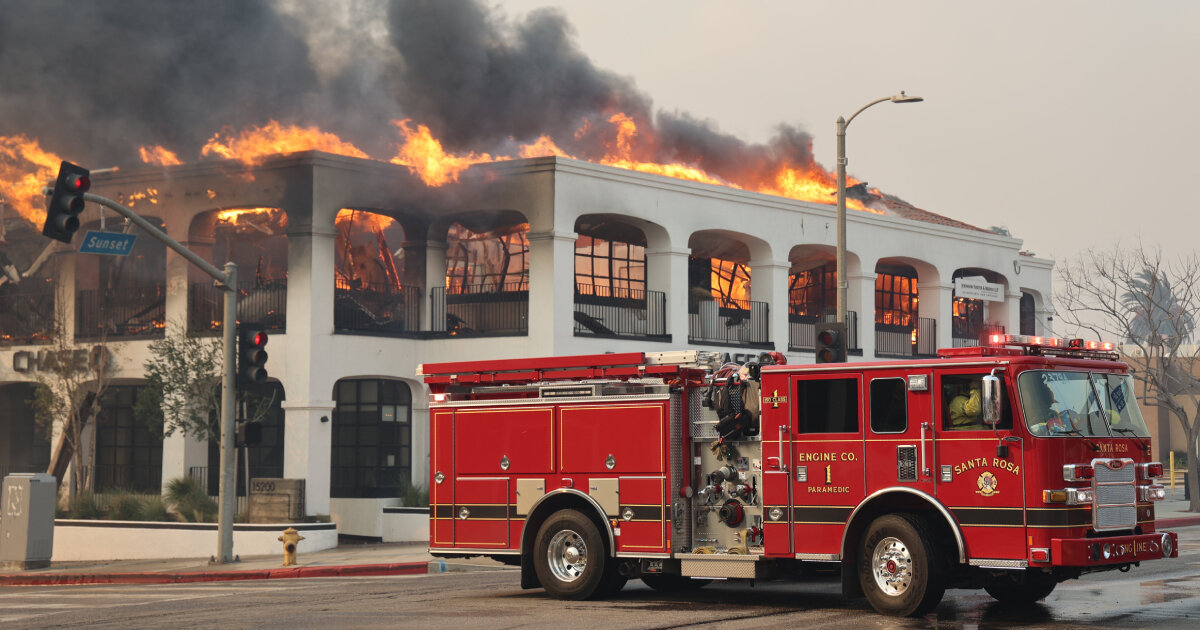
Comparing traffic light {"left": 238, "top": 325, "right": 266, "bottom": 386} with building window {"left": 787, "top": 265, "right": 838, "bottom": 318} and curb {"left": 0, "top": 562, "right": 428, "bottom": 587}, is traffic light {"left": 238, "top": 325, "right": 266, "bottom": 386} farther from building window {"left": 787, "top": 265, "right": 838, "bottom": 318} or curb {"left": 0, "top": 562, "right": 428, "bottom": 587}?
building window {"left": 787, "top": 265, "right": 838, "bottom": 318}

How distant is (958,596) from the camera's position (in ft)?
51.3

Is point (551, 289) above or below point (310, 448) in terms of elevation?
above

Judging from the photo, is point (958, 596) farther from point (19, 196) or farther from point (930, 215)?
point (930, 215)

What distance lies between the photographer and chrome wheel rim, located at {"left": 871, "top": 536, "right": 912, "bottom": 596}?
13039 millimetres

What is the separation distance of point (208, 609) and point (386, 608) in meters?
2.20

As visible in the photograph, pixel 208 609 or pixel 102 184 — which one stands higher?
pixel 102 184

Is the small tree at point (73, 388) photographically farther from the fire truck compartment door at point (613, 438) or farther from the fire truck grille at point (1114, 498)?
the fire truck grille at point (1114, 498)

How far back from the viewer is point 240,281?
3569 cm

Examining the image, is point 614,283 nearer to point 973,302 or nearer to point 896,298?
point 896,298

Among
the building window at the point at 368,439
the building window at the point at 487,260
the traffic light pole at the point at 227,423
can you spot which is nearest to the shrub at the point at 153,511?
the building window at the point at 368,439

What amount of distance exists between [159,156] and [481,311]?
7.87 metres

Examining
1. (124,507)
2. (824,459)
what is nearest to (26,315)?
(124,507)

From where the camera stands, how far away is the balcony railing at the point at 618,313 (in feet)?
102

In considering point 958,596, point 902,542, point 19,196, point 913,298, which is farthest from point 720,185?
point 902,542
